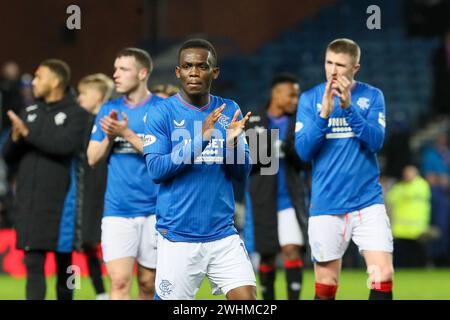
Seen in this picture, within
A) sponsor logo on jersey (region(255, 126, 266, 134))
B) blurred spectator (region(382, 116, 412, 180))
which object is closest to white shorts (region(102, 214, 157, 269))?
sponsor logo on jersey (region(255, 126, 266, 134))

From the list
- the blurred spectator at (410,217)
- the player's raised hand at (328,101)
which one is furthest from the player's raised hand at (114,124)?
the blurred spectator at (410,217)

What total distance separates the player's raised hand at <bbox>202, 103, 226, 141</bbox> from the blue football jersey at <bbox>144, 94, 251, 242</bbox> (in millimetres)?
204

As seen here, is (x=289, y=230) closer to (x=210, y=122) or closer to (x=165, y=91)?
(x=165, y=91)

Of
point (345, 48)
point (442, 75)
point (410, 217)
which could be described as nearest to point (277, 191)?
point (345, 48)

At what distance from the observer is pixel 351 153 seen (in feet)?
27.1

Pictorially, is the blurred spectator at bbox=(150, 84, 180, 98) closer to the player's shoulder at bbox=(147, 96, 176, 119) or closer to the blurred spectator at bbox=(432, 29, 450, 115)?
the player's shoulder at bbox=(147, 96, 176, 119)

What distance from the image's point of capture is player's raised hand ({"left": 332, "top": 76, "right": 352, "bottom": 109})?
7.86m

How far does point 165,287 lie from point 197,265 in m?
0.25

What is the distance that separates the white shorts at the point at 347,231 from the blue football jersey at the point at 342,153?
0.19 feet

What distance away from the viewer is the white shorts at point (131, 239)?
340 inches

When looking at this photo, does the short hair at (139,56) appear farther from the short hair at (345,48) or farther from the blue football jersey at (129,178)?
Result: the short hair at (345,48)
